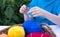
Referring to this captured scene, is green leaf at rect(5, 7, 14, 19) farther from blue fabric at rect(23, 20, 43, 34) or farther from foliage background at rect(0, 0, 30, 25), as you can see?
blue fabric at rect(23, 20, 43, 34)

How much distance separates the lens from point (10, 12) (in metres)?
1.97

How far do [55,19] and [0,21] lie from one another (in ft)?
3.27

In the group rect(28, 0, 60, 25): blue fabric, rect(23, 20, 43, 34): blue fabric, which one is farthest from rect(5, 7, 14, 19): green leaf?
rect(23, 20, 43, 34): blue fabric

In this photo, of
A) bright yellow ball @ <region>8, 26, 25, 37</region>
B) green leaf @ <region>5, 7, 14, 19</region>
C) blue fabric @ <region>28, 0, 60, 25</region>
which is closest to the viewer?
bright yellow ball @ <region>8, 26, 25, 37</region>

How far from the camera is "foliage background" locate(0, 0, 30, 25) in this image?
1.97 metres

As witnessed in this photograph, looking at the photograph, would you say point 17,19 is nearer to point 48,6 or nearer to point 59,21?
point 48,6

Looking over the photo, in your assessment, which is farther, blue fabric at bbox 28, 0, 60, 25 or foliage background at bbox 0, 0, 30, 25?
foliage background at bbox 0, 0, 30, 25

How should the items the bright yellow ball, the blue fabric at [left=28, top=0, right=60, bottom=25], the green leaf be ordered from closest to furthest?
the bright yellow ball
the blue fabric at [left=28, top=0, right=60, bottom=25]
the green leaf

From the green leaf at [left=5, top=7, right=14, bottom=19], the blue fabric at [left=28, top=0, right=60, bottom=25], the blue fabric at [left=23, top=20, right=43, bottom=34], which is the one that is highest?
the green leaf at [left=5, top=7, right=14, bottom=19]

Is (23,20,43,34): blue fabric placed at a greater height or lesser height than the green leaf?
lesser

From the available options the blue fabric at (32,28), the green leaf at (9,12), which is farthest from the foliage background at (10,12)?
the blue fabric at (32,28)

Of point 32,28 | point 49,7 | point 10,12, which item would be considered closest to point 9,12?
point 10,12

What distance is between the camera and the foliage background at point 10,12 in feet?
6.46

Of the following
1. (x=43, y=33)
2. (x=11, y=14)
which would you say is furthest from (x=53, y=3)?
(x=11, y=14)
